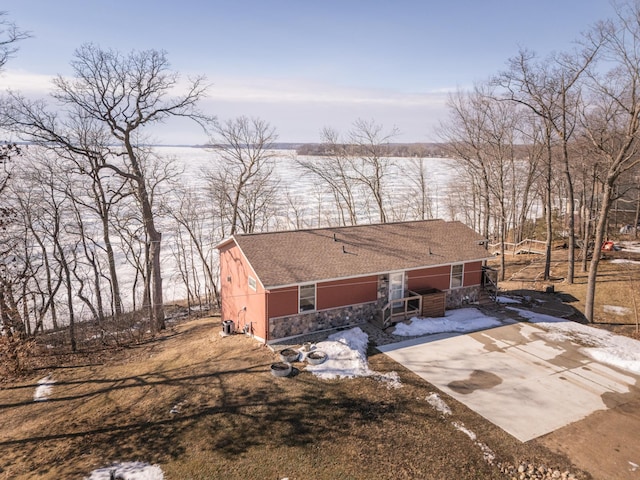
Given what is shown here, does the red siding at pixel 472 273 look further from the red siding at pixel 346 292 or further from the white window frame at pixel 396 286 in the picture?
the red siding at pixel 346 292

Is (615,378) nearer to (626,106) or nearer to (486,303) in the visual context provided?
(486,303)

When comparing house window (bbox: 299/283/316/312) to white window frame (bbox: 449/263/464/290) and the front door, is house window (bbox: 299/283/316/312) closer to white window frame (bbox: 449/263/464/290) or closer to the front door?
the front door

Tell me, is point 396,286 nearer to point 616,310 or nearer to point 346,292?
point 346,292

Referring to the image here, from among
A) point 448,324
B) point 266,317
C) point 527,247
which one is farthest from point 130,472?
point 527,247

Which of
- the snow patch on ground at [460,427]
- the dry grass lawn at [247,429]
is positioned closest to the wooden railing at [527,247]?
the dry grass lawn at [247,429]

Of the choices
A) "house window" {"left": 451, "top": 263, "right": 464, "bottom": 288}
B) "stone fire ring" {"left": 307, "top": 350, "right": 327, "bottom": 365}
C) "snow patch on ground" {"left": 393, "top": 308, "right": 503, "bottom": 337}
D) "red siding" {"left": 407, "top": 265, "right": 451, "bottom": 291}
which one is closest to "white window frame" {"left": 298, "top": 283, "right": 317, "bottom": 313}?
"stone fire ring" {"left": 307, "top": 350, "right": 327, "bottom": 365}
